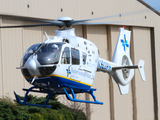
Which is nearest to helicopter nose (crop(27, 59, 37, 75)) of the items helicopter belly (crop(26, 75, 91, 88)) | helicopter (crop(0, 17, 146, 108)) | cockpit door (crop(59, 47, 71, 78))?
helicopter (crop(0, 17, 146, 108))

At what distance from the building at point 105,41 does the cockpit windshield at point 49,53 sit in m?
5.64

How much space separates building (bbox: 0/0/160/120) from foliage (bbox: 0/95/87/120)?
3.15 m

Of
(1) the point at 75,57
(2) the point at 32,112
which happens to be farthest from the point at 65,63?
(2) the point at 32,112

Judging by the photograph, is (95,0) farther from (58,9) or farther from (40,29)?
(40,29)

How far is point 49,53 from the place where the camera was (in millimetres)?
9141

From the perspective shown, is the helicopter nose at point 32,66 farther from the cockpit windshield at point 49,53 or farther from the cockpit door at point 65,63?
the cockpit door at point 65,63

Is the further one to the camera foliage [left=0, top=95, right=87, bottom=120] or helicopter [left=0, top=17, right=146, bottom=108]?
foliage [left=0, top=95, right=87, bottom=120]

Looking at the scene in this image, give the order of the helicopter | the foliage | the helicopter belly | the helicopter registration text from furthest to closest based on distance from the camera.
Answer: the helicopter registration text, the foliage, the helicopter belly, the helicopter

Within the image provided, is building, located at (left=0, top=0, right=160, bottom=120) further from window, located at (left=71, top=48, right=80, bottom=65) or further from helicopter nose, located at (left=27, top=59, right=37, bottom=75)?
helicopter nose, located at (left=27, top=59, right=37, bottom=75)

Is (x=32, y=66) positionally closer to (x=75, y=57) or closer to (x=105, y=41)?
(x=75, y=57)

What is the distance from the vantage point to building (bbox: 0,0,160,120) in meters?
16.6

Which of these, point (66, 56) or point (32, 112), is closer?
point (66, 56)

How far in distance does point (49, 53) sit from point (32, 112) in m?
4.92

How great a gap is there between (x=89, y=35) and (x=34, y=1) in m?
4.96
